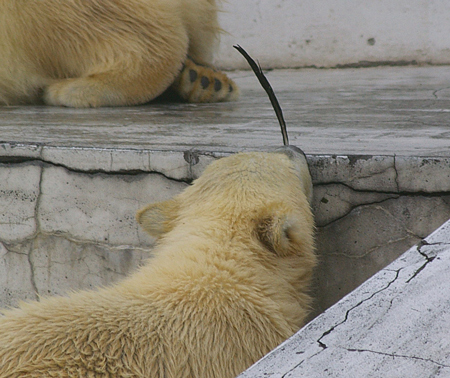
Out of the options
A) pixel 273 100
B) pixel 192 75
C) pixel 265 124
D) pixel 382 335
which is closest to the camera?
pixel 382 335

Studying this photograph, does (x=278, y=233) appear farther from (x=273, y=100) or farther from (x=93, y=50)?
(x=93, y=50)

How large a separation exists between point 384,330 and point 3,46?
2644 millimetres

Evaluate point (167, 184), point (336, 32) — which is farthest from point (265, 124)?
point (336, 32)

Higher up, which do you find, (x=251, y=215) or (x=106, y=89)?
(x=106, y=89)

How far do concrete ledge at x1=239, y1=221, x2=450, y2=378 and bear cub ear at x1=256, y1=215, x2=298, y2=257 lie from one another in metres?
0.69

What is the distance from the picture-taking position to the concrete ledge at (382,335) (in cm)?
89

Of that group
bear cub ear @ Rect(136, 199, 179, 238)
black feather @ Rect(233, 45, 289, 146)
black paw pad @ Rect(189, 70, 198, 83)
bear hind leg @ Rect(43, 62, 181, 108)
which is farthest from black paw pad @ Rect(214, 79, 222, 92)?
bear cub ear @ Rect(136, 199, 179, 238)

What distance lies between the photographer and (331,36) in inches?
246

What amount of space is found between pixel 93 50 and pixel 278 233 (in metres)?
1.75

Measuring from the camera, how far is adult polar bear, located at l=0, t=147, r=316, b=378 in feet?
5.09

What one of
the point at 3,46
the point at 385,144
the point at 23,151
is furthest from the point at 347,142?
the point at 3,46

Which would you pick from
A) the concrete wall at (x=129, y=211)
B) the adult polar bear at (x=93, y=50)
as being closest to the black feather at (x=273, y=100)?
the concrete wall at (x=129, y=211)

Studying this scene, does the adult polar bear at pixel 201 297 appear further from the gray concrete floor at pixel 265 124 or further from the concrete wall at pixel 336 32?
the concrete wall at pixel 336 32

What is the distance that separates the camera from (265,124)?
2.78 metres
